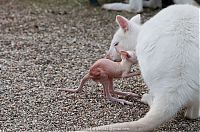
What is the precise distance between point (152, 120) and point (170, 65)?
0.37 m

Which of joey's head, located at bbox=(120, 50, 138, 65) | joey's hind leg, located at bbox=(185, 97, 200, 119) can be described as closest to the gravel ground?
joey's hind leg, located at bbox=(185, 97, 200, 119)

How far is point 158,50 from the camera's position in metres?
3.35

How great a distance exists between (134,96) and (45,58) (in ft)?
4.14

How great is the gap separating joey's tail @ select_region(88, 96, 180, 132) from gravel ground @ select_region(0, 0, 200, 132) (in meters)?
0.35

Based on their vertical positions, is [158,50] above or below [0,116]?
above

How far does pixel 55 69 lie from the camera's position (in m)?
4.70

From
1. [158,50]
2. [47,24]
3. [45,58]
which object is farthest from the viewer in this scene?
[47,24]

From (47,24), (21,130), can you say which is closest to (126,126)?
(21,130)

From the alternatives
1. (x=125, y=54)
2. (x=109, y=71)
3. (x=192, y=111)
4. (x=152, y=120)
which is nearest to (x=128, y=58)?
(x=125, y=54)

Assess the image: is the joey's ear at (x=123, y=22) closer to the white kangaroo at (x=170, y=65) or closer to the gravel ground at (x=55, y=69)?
the gravel ground at (x=55, y=69)

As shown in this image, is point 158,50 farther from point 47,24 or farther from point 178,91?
point 47,24

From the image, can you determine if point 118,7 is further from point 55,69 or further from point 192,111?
point 192,111

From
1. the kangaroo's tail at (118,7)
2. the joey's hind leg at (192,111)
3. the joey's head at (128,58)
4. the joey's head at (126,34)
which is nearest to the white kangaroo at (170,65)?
the joey's hind leg at (192,111)

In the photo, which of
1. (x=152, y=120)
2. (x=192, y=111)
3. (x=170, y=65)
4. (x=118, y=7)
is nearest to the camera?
(x=152, y=120)
